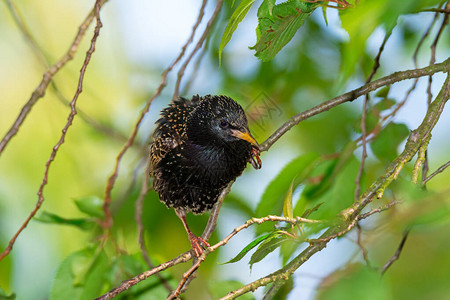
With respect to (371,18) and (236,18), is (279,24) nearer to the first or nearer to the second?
(236,18)

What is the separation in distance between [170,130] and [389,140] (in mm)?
1028

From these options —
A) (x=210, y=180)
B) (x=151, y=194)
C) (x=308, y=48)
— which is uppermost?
(x=308, y=48)

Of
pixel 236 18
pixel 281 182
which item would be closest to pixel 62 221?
pixel 281 182

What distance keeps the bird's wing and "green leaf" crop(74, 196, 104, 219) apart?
35 cm

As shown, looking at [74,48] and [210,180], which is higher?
[74,48]

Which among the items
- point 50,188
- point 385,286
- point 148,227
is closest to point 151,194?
point 148,227

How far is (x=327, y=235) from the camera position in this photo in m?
1.18

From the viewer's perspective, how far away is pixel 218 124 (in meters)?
2.22

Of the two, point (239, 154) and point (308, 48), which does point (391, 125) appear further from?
point (308, 48)

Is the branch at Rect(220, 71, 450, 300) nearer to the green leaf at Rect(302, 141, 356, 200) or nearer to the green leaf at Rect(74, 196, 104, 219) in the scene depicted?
the green leaf at Rect(302, 141, 356, 200)

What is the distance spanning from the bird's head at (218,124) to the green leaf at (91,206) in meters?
0.52

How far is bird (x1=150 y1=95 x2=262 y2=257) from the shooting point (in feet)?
7.21

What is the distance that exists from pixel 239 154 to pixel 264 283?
3.55 feet

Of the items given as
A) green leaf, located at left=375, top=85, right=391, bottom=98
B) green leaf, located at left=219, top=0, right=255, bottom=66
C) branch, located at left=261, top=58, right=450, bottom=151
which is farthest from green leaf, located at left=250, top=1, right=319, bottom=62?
green leaf, located at left=375, top=85, right=391, bottom=98
